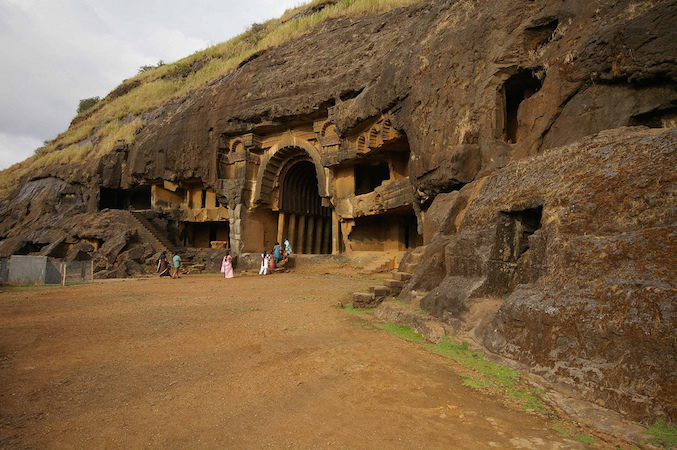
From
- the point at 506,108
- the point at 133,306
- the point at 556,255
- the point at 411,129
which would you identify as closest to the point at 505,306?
the point at 556,255

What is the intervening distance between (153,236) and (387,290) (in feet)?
61.4

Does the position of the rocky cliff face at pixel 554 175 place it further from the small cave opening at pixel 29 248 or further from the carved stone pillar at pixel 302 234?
the small cave opening at pixel 29 248

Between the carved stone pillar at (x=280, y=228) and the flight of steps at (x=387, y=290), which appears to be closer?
the flight of steps at (x=387, y=290)

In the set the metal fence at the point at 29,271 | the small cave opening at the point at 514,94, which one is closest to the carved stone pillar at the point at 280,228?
the metal fence at the point at 29,271

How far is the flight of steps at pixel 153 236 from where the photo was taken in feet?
71.4

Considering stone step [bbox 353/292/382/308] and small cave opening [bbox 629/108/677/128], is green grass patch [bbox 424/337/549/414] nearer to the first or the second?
stone step [bbox 353/292/382/308]

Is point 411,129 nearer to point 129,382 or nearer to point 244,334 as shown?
point 244,334

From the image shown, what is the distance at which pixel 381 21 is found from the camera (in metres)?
19.3

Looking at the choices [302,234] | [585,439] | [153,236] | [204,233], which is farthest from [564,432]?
[204,233]

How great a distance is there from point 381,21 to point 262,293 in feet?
53.2

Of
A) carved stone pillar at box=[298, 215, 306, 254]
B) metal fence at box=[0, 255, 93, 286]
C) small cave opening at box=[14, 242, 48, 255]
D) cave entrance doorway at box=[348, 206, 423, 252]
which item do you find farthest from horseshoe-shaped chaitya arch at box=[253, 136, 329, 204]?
small cave opening at box=[14, 242, 48, 255]

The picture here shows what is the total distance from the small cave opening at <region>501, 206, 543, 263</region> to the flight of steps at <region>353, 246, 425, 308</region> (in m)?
2.79

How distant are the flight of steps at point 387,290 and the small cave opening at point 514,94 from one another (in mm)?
3912

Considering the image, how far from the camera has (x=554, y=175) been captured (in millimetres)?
4539
